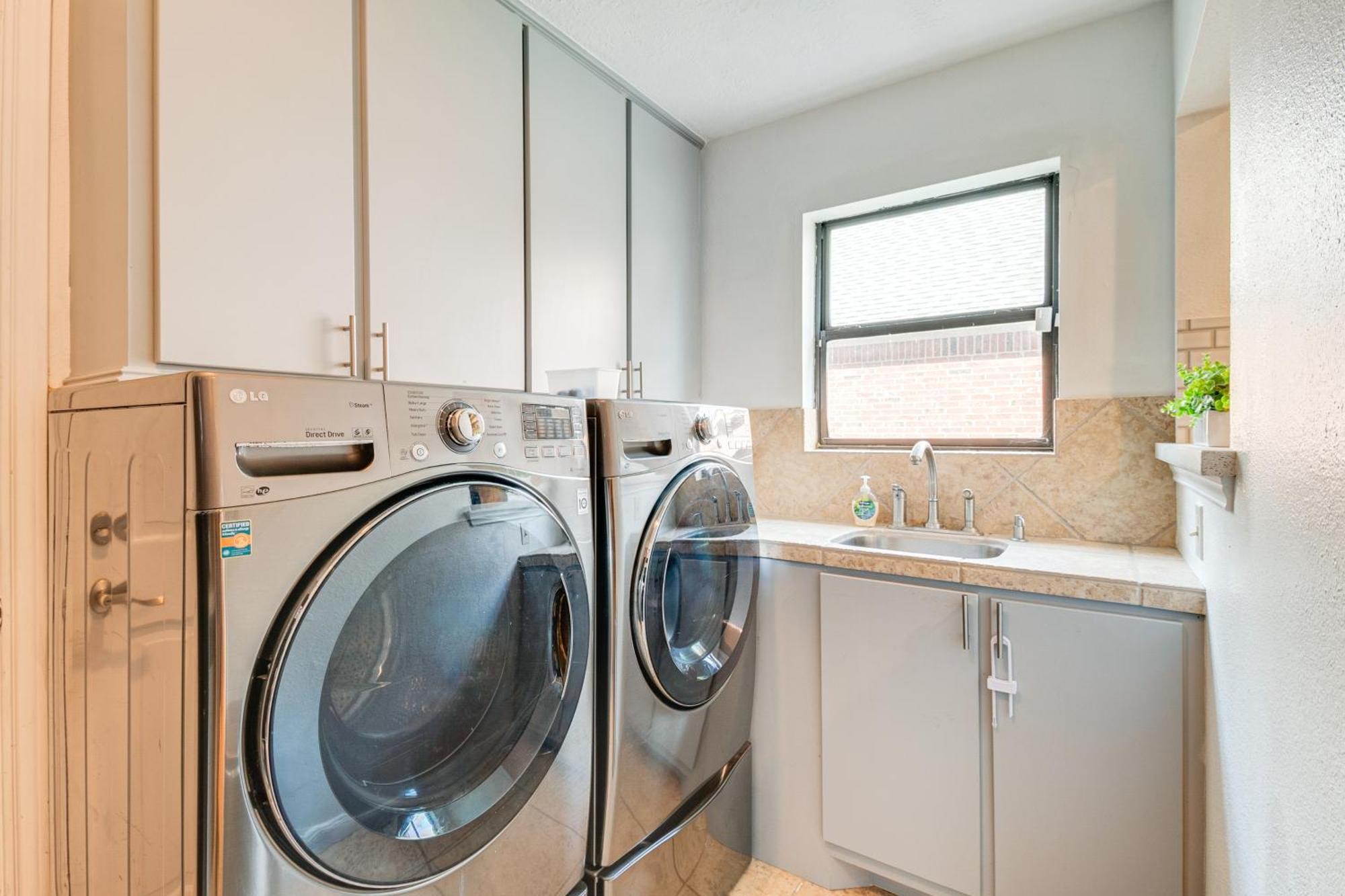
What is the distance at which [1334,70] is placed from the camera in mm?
536

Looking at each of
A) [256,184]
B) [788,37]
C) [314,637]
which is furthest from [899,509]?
[256,184]

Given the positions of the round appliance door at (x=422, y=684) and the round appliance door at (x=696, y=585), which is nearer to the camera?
the round appliance door at (x=422, y=684)

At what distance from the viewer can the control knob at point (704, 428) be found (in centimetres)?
157

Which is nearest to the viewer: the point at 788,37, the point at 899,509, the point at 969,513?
the point at 788,37

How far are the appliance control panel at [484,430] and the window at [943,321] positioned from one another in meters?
1.51

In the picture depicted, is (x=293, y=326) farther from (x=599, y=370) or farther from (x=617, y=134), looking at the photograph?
(x=617, y=134)

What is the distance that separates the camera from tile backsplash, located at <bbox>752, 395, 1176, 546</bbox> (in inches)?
71.1

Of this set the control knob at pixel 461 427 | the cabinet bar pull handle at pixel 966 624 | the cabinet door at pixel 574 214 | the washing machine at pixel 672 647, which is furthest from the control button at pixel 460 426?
the cabinet bar pull handle at pixel 966 624

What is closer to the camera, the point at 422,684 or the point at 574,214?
the point at 422,684

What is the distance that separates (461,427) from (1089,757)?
154cm

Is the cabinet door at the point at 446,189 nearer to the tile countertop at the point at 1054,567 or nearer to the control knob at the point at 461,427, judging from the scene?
the control knob at the point at 461,427

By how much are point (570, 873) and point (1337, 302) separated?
141cm

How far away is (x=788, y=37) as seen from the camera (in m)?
1.89

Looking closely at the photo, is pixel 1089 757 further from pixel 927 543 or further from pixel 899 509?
pixel 899 509
